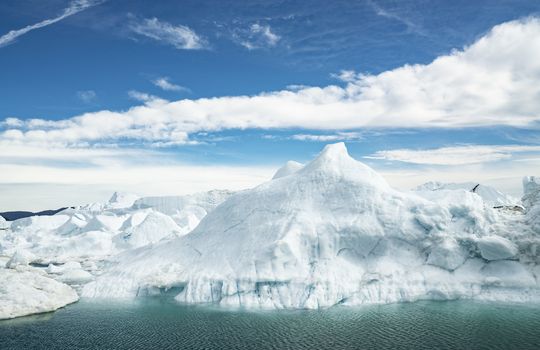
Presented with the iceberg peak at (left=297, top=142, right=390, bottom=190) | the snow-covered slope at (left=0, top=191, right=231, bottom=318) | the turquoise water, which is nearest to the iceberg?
the snow-covered slope at (left=0, top=191, right=231, bottom=318)

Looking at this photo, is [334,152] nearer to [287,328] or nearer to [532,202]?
[532,202]

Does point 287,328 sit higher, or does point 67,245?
point 67,245

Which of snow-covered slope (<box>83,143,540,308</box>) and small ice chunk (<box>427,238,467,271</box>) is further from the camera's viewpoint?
small ice chunk (<box>427,238,467,271</box>)

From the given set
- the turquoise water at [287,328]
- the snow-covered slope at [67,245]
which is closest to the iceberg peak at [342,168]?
the turquoise water at [287,328]

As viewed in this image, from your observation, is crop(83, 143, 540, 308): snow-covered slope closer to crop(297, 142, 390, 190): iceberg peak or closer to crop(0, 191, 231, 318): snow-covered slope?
crop(297, 142, 390, 190): iceberg peak

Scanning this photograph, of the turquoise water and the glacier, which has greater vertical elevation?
the glacier

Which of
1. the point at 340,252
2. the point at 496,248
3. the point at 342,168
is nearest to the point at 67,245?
the point at 342,168
